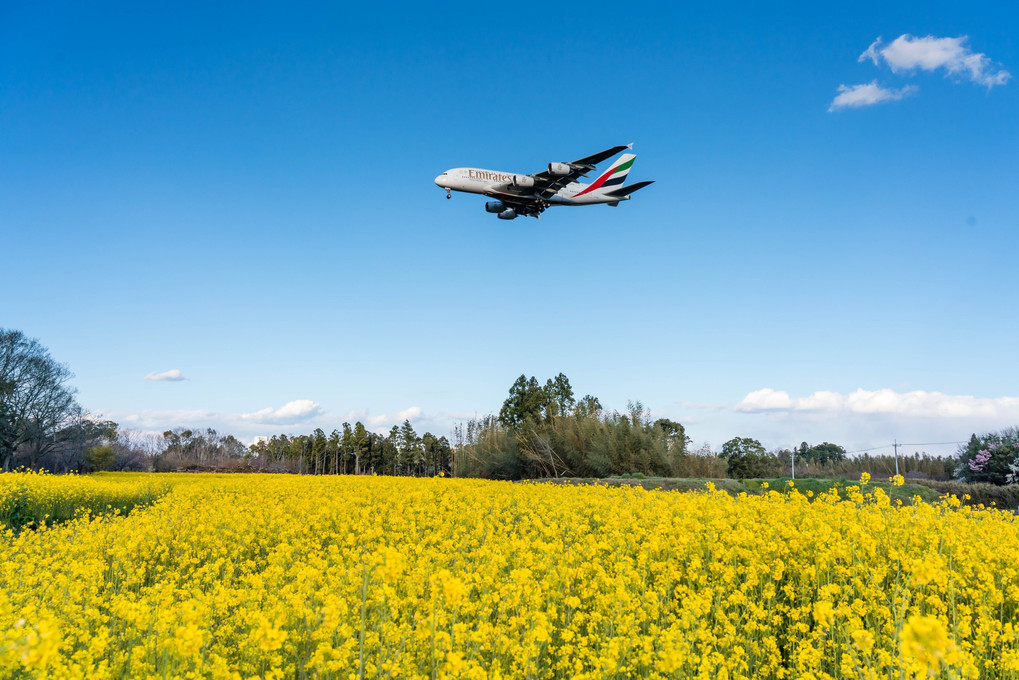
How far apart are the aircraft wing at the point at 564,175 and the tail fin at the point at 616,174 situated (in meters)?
3.77

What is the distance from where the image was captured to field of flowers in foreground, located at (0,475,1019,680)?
2664 millimetres

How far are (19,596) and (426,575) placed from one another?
2.64 m

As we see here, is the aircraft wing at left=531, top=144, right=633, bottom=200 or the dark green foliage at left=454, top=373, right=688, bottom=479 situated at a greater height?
the aircraft wing at left=531, top=144, right=633, bottom=200

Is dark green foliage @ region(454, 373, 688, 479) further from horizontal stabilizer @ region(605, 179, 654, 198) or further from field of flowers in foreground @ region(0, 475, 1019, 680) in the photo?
field of flowers in foreground @ region(0, 475, 1019, 680)

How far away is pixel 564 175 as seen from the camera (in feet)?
55.3

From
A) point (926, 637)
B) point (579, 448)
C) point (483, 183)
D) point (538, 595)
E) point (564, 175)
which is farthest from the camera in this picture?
point (579, 448)

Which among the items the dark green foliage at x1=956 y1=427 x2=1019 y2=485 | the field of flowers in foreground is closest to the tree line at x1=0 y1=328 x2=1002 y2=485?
the dark green foliage at x1=956 y1=427 x2=1019 y2=485

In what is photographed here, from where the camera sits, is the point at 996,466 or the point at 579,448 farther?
the point at 579,448

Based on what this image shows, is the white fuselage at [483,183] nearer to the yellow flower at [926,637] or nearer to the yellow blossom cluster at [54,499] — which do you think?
the yellow blossom cluster at [54,499]

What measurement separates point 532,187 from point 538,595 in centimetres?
1565

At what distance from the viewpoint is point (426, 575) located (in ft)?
13.1

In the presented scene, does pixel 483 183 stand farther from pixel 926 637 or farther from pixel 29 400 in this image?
pixel 29 400

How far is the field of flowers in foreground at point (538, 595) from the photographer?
2.66m

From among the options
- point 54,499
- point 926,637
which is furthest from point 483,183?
point 926,637
